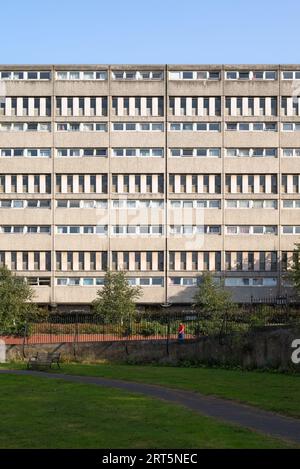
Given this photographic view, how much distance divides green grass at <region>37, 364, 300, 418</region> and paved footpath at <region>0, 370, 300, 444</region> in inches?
20.8

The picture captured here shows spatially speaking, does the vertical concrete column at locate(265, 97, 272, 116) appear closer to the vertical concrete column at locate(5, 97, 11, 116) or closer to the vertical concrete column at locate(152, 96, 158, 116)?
the vertical concrete column at locate(152, 96, 158, 116)

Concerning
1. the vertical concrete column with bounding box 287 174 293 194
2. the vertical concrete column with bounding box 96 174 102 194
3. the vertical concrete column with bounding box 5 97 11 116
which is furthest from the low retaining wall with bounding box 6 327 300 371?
the vertical concrete column with bounding box 287 174 293 194

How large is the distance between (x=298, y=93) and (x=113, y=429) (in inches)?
2855

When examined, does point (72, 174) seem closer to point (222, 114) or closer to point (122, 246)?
point (122, 246)

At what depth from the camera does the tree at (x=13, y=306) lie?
2189 inches

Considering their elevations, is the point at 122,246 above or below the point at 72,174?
below

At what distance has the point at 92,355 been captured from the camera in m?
39.7

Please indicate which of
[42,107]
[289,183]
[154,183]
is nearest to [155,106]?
[154,183]

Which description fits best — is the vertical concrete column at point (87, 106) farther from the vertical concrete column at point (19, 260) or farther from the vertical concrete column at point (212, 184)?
the vertical concrete column at point (19, 260)

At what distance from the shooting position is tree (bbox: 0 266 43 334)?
55.6m

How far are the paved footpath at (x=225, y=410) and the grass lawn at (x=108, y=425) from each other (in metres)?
0.57

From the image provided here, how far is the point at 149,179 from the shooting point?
82.6m

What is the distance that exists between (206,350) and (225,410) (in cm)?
1692

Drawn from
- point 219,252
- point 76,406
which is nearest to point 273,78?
point 219,252
